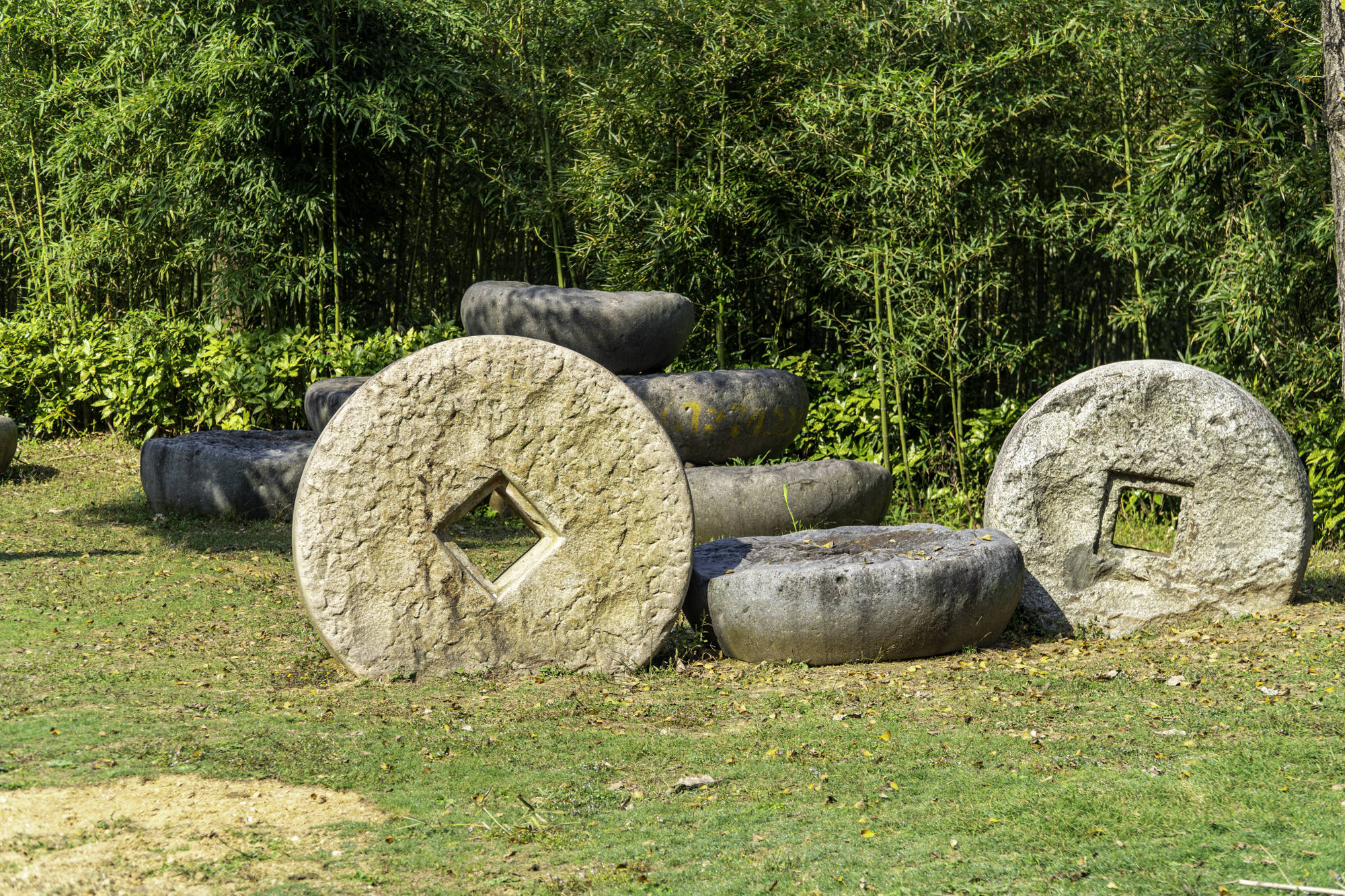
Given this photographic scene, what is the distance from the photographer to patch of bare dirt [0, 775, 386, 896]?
8.63 feet

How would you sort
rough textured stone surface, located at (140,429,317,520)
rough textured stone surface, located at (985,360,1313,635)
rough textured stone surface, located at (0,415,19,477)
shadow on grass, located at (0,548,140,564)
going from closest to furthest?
rough textured stone surface, located at (985,360,1313,635)
shadow on grass, located at (0,548,140,564)
rough textured stone surface, located at (140,429,317,520)
rough textured stone surface, located at (0,415,19,477)

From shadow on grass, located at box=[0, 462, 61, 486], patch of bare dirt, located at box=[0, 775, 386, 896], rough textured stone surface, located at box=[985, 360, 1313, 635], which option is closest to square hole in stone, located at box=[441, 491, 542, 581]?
rough textured stone surface, located at box=[985, 360, 1313, 635]

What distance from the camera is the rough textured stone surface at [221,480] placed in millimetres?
7203

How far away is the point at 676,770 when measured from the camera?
3412 millimetres

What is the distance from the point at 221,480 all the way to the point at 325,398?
2.65 ft

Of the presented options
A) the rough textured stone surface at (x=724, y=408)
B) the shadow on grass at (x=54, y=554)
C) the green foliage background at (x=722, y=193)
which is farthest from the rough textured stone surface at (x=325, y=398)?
the rough textured stone surface at (x=724, y=408)

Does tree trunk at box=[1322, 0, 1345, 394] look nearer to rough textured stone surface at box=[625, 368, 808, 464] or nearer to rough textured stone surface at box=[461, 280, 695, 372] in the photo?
rough textured stone surface at box=[625, 368, 808, 464]

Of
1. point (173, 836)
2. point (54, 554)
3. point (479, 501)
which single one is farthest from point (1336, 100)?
point (54, 554)

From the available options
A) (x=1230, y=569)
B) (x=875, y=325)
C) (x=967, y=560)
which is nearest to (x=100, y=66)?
(x=875, y=325)

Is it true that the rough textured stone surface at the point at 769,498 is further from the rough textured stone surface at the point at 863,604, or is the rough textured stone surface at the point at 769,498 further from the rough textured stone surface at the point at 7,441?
the rough textured stone surface at the point at 7,441

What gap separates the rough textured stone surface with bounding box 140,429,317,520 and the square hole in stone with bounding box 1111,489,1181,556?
4951 mm

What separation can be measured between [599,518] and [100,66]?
719 centimetres

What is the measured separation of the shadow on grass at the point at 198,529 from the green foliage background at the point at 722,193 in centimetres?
171

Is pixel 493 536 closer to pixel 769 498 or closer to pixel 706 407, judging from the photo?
pixel 706 407
